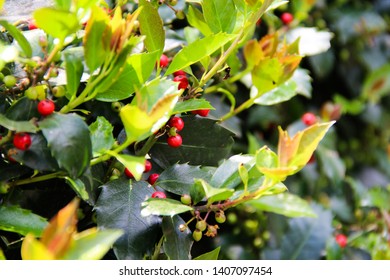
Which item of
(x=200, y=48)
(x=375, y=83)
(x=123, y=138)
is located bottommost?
(x=375, y=83)

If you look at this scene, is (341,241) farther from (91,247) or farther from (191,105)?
(91,247)

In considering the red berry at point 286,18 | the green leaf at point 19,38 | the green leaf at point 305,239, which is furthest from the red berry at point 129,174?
the red berry at point 286,18

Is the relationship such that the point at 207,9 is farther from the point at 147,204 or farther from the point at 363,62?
the point at 363,62

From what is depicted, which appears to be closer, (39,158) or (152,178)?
(39,158)

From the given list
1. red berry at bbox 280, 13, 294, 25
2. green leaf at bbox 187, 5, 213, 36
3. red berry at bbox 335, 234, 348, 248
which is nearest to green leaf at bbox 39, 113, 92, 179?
green leaf at bbox 187, 5, 213, 36

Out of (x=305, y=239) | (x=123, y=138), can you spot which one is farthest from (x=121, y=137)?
(x=305, y=239)

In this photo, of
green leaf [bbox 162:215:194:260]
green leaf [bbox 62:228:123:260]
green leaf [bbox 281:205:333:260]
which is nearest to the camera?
green leaf [bbox 62:228:123:260]

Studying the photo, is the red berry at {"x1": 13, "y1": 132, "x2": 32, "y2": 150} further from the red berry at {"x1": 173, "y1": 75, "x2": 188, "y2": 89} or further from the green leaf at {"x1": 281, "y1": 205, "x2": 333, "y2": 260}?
the green leaf at {"x1": 281, "y1": 205, "x2": 333, "y2": 260}
